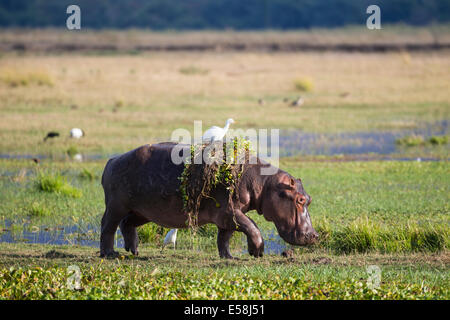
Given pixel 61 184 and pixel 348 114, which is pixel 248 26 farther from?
pixel 61 184

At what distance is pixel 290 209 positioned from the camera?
30.7 ft

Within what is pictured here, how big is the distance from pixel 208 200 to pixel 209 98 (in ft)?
76.6

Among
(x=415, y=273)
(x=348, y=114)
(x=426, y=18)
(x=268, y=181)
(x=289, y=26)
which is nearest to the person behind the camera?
(x=415, y=273)

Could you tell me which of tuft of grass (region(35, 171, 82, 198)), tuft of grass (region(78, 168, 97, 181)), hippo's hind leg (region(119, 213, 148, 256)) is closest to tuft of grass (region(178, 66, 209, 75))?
tuft of grass (region(78, 168, 97, 181))

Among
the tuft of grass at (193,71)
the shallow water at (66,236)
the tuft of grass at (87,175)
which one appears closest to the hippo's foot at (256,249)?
the shallow water at (66,236)

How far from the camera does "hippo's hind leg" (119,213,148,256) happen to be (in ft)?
33.2

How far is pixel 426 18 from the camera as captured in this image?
86500 millimetres

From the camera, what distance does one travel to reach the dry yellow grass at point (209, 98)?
24.5 meters

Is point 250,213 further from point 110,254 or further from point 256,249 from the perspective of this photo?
point 256,249

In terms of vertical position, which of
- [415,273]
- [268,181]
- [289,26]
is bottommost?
[415,273]

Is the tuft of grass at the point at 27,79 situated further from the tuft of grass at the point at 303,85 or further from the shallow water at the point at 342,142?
the shallow water at the point at 342,142

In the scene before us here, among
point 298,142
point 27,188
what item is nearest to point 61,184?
point 27,188

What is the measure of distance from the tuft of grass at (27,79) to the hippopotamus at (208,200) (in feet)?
90.2

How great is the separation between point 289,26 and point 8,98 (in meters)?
63.9
